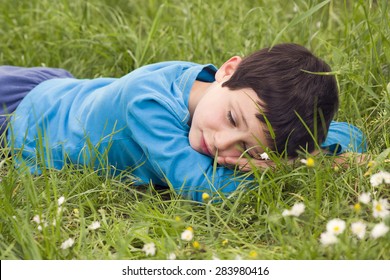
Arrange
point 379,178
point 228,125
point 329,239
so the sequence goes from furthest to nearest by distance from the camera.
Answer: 1. point 228,125
2. point 379,178
3. point 329,239

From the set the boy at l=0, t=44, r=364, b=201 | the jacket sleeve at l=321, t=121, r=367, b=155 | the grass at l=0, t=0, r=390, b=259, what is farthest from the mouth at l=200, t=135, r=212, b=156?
the jacket sleeve at l=321, t=121, r=367, b=155

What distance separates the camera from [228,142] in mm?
2424

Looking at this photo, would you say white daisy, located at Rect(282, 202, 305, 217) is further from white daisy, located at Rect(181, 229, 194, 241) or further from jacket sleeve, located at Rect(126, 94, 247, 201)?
jacket sleeve, located at Rect(126, 94, 247, 201)

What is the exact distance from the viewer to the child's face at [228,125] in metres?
2.42

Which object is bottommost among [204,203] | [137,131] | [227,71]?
[204,203]

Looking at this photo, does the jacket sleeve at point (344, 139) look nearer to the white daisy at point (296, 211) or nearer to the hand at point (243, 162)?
the hand at point (243, 162)

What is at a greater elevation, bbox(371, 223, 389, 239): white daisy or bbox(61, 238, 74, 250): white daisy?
bbox(371, 223, 389, 239): white daisy

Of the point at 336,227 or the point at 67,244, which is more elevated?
the point at 336,227

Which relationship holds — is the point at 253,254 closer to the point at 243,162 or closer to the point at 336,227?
the point at 336,227

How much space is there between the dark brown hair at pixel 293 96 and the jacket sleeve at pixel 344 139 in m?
0.15

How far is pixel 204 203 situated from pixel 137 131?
41cm

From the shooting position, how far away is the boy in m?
2.43

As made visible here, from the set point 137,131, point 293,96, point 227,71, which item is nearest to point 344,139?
point 293,96

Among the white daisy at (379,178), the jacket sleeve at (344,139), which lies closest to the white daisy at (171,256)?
the white daisy at (379,178)
